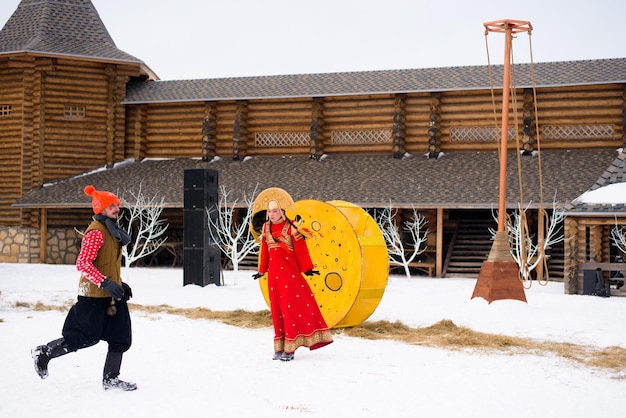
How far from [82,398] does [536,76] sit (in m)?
18.3

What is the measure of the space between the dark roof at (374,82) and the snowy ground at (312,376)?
37.1ft

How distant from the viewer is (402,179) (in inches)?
800

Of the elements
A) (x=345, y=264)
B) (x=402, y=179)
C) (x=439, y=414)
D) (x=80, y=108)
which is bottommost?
(x=439, y=414)

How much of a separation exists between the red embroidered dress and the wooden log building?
11191 millimetres

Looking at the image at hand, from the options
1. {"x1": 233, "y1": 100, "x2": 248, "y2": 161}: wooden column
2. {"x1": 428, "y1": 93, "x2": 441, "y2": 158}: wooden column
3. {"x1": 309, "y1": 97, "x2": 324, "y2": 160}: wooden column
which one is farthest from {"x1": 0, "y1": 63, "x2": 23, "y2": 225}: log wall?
{"x1": 428, "y1": 93, "x2": 441, "y2": 158}: wooden column

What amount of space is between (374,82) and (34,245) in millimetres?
10925

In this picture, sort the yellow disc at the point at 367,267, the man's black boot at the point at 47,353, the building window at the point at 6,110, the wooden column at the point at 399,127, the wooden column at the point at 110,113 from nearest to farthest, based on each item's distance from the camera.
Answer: the man's black boot at the point at 47,353 < the yellow disc at the point at 367,267 < the wooden column at the point at 399,127 < the building window at the point at 6,110 < the wooden column at the point at 110,113

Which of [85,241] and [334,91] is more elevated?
[334,91]

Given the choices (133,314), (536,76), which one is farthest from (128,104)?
(133,314)

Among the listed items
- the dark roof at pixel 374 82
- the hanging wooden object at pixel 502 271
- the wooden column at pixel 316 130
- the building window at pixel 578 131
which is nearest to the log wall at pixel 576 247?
the hanging wooden object at pixel 502 271

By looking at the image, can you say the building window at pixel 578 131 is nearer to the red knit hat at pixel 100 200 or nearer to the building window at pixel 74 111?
→ the building window at pixel 74 111

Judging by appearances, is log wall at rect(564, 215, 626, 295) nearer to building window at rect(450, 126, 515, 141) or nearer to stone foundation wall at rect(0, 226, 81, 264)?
building window at rect(450, 126, 515, 141)

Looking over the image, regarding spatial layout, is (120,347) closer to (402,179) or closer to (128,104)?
(402,179)

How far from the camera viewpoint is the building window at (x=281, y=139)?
23.6m
